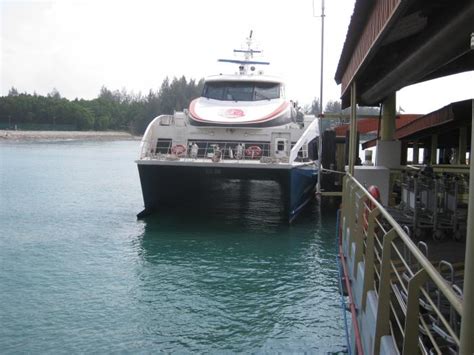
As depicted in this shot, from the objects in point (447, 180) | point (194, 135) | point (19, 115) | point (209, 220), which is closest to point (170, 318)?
point (447, 180)

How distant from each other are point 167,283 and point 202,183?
735cm

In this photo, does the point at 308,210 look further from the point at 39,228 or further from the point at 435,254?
the point at 435,254

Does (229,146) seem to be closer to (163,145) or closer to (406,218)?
(163,145)

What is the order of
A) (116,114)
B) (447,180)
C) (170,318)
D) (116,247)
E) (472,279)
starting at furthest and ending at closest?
(116,114) → (116,247) → (447,180) → (170,318) → (472,279)

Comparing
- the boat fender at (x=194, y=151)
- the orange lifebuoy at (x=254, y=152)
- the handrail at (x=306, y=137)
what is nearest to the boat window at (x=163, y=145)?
the boat fender at (x=194, y=151)

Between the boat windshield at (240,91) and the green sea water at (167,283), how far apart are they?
4.10 meters

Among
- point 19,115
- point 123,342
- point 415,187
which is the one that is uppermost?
point 19,115

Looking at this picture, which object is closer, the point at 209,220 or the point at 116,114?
the point at 209,220

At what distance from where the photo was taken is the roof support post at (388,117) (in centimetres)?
1113

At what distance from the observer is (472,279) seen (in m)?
1.78

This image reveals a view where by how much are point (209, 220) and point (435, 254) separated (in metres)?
10.1

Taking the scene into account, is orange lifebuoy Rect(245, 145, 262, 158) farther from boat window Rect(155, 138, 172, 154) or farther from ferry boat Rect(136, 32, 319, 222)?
boat window Rect(155, 138, 172, 154)

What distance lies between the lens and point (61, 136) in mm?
105000

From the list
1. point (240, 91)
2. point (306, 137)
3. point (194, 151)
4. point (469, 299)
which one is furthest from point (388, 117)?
point (469, 299)
